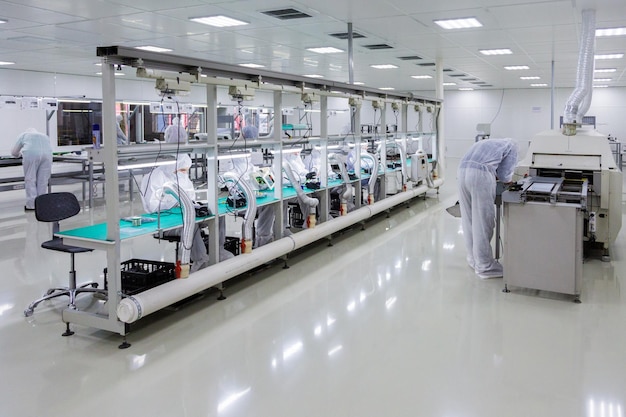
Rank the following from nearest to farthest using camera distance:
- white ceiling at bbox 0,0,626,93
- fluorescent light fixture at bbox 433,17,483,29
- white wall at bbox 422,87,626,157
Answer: white ceiling at bbox 0,0,626,93
fluorescent light fixture at bbox 433,17,483,29
white wall at bbox 422,87,626,157

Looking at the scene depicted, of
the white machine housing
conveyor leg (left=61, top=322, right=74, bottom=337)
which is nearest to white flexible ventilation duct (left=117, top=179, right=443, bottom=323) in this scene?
conveyor leg (left=61, top=322, right=74, bottom=337)

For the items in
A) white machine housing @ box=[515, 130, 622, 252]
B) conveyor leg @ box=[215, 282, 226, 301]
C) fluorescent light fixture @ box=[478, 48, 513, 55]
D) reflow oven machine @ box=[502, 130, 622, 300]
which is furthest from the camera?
fluorescent light fixture @ box=[478, 48, 513, 55]

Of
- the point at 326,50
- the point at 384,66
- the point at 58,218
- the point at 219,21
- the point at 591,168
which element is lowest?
the point at 58,218

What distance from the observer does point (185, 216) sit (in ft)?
12.1

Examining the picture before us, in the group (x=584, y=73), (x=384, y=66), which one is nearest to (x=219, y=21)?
(x=584, y=73)

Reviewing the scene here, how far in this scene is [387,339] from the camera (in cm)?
333

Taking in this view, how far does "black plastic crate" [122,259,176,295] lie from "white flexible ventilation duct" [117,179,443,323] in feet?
0.45

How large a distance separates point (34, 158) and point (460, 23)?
6397 millimetres

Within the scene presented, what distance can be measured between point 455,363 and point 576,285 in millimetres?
1601

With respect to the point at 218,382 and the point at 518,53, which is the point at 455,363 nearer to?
the point at 218,382

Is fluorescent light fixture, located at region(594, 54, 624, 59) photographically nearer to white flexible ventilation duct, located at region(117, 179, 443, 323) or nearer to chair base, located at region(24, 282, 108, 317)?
white flexible ventilation duct, located at region(117, 179, 443, 323)

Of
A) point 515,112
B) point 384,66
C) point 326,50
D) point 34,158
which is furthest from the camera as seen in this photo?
point 515,112

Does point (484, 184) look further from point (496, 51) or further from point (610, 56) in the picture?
point (610, 56)

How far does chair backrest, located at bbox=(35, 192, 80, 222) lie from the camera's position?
383 cm
